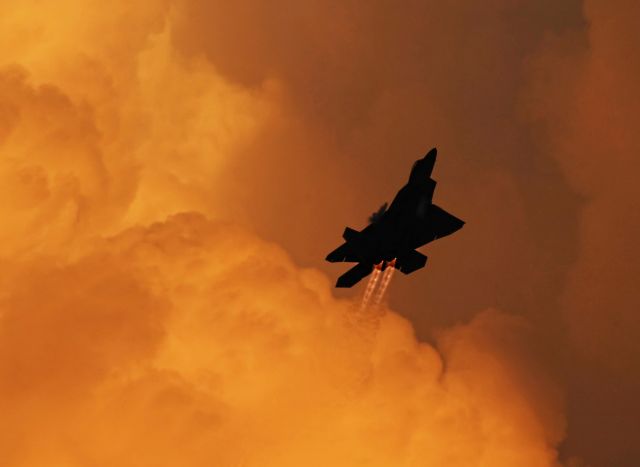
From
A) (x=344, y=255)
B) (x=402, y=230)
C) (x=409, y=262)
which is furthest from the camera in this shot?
→ (x=409, y=262)

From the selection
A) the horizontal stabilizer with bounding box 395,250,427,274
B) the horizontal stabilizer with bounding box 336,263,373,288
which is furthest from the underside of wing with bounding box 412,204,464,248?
the horizontal stabilizer with bounding box 336,263,373,288

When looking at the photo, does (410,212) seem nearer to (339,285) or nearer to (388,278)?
(339,285)

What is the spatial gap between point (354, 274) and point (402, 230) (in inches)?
353

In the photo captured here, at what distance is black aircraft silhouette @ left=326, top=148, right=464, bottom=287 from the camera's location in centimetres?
14062

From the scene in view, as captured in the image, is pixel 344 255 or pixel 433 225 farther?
pixel 344 255

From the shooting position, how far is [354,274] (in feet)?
474

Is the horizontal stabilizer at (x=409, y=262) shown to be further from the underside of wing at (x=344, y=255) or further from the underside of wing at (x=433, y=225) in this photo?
the underside of wing at (x=344, y=255)

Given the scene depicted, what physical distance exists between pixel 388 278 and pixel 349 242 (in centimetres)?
2273

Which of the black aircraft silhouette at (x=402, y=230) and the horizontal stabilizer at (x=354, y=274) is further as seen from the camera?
the horizontal stabilizer at (x=354, y=274)

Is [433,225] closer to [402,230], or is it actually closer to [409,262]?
[402,230]

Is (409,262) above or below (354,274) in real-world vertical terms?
above

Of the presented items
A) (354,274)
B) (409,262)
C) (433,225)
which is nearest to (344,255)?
(354,274)

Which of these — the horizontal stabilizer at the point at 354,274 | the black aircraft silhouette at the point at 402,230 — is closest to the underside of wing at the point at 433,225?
the black aircraft silhouette at the point at 402,230

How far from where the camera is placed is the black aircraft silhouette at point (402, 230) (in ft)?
461
